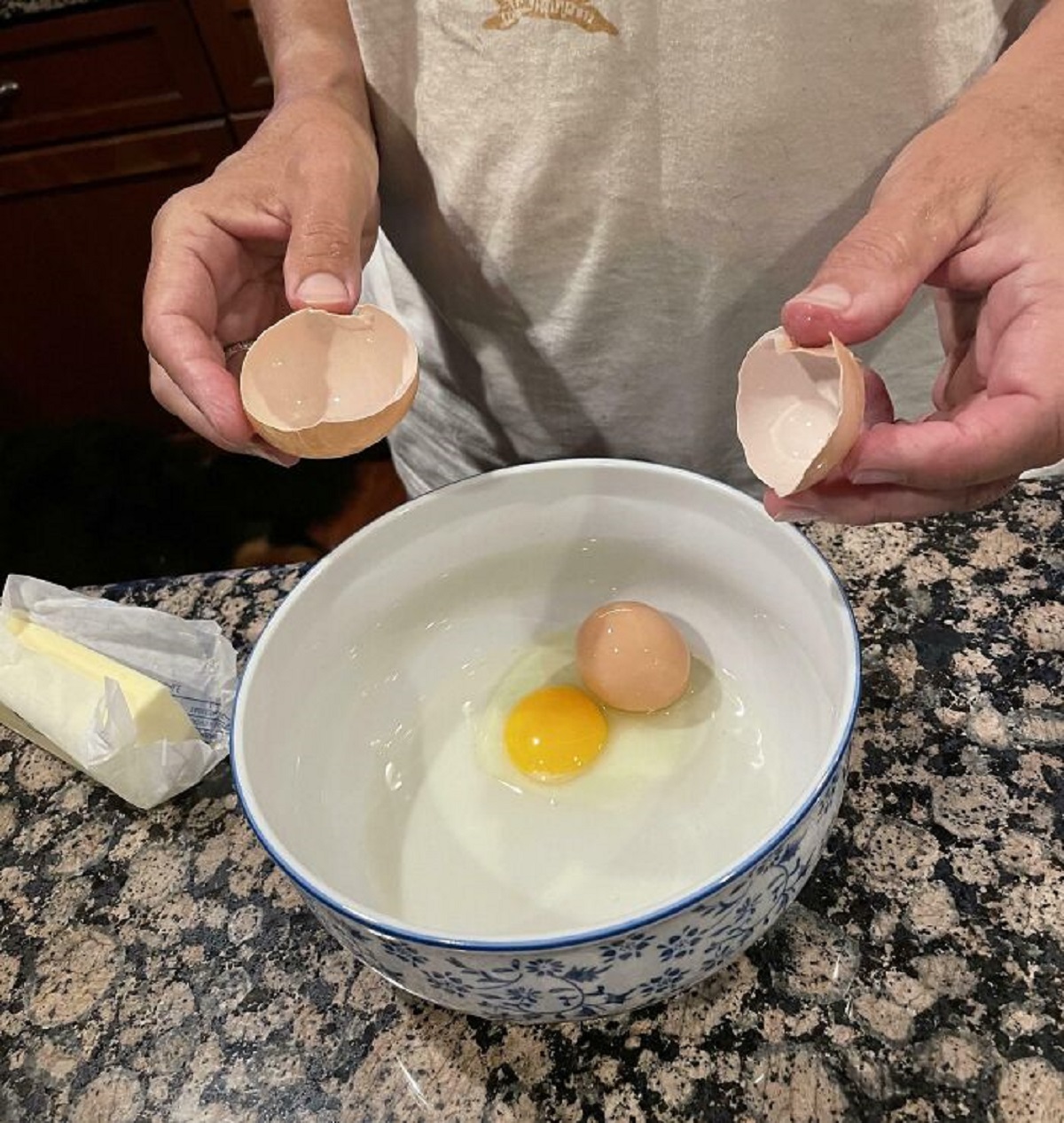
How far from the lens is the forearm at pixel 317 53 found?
896mm

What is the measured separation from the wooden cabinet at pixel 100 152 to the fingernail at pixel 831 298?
1.53 meters

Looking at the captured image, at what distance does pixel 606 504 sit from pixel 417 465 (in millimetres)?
486

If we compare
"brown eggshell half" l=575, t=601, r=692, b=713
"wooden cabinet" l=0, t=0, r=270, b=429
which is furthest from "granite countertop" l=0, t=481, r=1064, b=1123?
"wooden cabinet" l=0, t=0, r=270, b=429

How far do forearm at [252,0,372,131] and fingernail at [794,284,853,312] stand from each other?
47 cm

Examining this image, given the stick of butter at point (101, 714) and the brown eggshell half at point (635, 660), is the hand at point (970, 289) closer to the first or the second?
the brown eggshell half at point (635, 660)

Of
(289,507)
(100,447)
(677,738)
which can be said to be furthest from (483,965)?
(100,447)

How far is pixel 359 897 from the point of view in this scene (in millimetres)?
671

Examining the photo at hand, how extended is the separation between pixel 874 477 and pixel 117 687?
20.5 inches

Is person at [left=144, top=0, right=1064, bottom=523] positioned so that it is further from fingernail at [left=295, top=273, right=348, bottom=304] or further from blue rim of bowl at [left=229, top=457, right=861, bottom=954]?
blue rim of bowl at [left=229, top=457, right=861, bottom=954]

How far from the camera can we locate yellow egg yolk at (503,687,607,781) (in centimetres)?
75

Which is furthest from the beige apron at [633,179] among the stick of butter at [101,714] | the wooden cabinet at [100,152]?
the wooden cabinet at [100,152]

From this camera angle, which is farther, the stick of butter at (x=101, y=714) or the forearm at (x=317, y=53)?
the forearm at (x=317, y=53)

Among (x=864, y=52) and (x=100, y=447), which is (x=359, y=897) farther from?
(x=100, y=447)

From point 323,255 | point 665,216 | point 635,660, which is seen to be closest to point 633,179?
point 665,216
